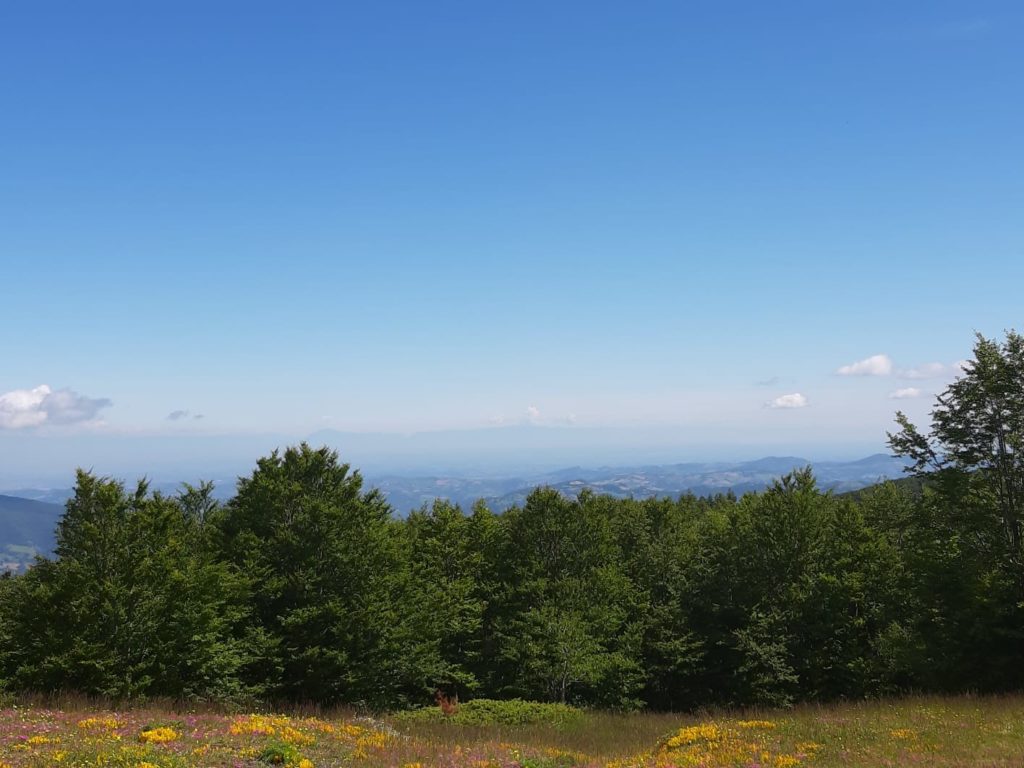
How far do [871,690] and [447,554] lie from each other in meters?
30.3

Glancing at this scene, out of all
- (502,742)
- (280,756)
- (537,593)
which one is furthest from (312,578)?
(280,756)

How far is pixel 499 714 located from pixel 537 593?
44.8 ft

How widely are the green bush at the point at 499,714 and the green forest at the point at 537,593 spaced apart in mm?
6480

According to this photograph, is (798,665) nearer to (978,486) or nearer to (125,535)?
(978,486)

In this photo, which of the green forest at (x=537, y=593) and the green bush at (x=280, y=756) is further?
the green forest at (x=537, y=593)

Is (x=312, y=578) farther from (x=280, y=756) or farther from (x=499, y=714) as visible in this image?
(x=280, y=756)

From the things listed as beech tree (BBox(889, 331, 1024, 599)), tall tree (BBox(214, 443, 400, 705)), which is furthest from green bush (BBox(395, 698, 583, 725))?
beech tree (BBox(889, 331, 1024, 599))

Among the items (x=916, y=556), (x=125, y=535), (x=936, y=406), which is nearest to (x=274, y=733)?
(x=125, y=535)

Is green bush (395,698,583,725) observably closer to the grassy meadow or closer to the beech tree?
the grassy meadow

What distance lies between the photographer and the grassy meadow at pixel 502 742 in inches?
589

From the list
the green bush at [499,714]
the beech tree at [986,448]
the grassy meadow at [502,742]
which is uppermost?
the beech tree at [986,448]

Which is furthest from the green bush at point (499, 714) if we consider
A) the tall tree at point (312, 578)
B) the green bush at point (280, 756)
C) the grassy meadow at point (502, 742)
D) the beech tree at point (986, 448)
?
the beech tree at point (986, 448)

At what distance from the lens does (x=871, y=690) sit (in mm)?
40531

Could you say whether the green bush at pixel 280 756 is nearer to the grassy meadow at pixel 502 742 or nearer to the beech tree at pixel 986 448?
the grassy meadow at pixel 502 742
